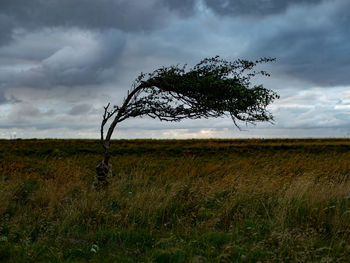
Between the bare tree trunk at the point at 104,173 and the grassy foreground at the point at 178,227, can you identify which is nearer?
the grassy foreground at the point at 178,227

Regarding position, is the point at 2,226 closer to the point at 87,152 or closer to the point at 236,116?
the point at 236,116

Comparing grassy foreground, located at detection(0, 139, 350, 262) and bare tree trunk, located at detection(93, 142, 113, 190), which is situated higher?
bare tree trunk, located at detection(93, 142, 113, 190)

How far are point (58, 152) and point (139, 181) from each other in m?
13.9

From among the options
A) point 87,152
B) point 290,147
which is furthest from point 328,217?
point 290,147

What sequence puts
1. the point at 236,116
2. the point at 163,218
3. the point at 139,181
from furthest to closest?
the point at 139,181 → the point at 236,116 → the point at 163,218

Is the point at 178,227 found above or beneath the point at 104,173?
beneath

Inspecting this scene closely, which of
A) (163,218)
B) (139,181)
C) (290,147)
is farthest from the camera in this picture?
(290,147)

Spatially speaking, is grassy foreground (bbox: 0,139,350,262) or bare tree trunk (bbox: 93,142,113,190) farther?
bare tree trunk (bbox: 93,142,113,190)

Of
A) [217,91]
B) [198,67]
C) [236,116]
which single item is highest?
[198,67]

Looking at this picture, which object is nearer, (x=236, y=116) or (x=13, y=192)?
(x=13, y=192)

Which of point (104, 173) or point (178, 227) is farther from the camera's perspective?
point (104, 173)

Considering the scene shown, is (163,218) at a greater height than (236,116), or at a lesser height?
lesser

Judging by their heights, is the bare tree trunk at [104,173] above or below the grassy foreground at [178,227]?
above

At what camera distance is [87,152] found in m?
23.2
